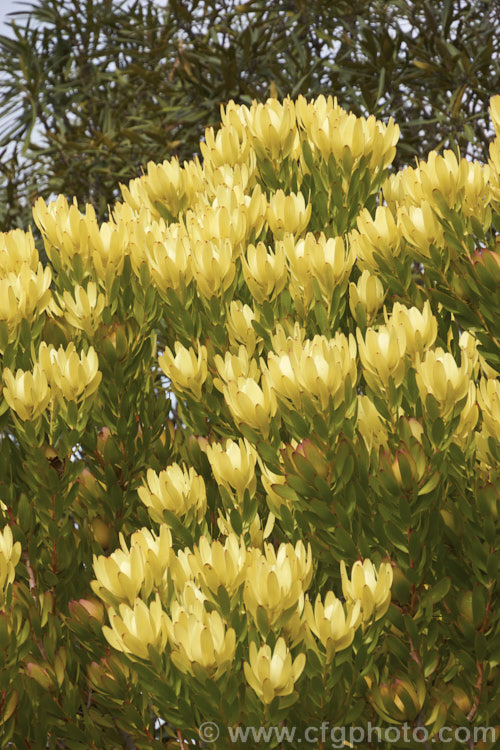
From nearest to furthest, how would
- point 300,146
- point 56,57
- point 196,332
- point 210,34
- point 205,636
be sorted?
→ point 205,636
point 196,332
point 300,146
point 210,34
point 56,57

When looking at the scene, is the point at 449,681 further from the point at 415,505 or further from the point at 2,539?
the point at 2,539

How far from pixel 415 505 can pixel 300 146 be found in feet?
5.57

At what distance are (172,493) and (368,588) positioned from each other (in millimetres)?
638

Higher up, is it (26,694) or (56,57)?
(56,57)

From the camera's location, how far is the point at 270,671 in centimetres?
188

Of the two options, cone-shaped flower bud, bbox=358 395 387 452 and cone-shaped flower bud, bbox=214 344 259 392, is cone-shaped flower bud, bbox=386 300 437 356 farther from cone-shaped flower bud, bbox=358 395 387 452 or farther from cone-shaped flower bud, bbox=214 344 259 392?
cone-shaped flower bud, bbox=214 344 259 392

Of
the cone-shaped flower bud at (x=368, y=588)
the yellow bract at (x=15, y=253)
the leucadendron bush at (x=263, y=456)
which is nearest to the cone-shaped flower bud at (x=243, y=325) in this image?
the leucadendron bush at (x=263, y=456)

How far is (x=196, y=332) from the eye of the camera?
2811 millimetres

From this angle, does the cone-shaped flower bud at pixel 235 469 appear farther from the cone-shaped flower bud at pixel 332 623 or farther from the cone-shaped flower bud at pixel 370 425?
the cone-shaped flower bud at pixel 332 623

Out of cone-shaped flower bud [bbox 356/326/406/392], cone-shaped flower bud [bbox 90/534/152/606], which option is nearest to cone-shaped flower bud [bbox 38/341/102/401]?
cone-shaped flower bud [bbox 90/534/152/606]

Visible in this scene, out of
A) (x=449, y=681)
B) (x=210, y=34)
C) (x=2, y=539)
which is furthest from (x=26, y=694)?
(x=210, y=34)

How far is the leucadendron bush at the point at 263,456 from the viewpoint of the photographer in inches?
80.3

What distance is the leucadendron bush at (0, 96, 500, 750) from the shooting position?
2039mm

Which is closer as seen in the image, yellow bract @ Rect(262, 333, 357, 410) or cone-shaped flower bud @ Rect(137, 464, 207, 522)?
yellow bract @ Rect(262, 333, 357, 410)
